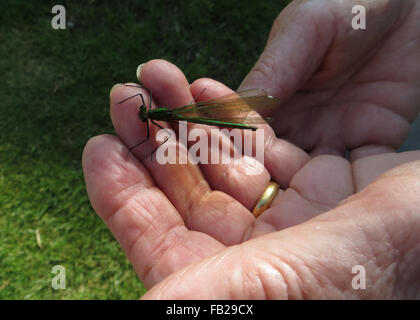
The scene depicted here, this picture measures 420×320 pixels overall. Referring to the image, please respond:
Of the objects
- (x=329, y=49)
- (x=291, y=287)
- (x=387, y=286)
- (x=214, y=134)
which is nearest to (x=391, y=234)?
(x=387, y=286)

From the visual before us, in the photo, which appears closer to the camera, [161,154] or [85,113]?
[161,154]

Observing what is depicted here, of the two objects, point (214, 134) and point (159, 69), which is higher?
point (159, 69)

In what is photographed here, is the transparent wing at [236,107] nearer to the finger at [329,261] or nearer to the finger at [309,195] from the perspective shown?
Answer: the finger at [309,195]

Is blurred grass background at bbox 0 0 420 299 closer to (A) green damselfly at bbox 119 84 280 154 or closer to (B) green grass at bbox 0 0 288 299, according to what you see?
(B) green grass at bbox 0 0 288 299

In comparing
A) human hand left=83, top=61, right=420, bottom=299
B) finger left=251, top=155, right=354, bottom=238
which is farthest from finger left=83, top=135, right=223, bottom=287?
finger left=251, top=155, right=354, bottom=238

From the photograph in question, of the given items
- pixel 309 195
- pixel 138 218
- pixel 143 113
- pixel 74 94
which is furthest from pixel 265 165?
pixel 74 94

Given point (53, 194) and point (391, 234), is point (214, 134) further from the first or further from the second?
point (53, 194)

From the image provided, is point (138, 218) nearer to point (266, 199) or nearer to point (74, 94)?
point (266, 199)
